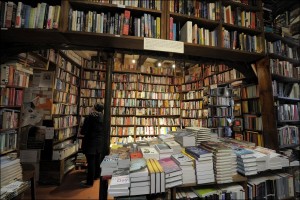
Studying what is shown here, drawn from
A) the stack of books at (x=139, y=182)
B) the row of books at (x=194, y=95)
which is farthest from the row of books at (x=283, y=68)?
the stack of books at (x=139, y=182)

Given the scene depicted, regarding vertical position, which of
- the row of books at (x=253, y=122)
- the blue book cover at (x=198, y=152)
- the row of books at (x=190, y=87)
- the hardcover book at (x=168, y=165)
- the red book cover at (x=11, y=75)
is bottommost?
the hardcover book at (x=168, y=165)

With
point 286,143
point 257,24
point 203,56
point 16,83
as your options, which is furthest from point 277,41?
point 16,83

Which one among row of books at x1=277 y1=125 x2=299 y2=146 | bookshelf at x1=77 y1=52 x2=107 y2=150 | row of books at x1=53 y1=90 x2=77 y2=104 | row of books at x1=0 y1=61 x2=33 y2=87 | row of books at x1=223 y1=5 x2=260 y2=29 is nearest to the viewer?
row of books at x1=0 y1=61 x2=33 y2=87

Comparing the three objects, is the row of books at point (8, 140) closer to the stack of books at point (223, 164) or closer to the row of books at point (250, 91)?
the stack of books at point (223, 164)

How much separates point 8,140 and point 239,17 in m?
3.16

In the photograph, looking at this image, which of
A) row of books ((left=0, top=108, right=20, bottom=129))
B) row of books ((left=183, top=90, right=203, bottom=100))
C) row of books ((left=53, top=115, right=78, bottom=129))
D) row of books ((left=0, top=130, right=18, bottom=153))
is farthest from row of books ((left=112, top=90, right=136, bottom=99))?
row of books ((left=0, top=130, right=18, bottom=153))

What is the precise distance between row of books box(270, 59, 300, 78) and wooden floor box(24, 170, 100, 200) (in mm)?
3399

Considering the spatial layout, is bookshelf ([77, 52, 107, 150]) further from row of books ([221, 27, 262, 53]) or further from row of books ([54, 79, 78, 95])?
row of books ([221, 27, 262, 53])

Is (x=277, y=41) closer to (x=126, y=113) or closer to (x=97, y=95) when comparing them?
(x=126, y=113)

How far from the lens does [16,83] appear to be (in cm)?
191

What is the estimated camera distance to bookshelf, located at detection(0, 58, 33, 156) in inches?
66.4

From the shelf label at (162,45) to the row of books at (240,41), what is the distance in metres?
0.57

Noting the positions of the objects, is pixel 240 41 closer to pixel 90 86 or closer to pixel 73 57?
pixel 73 57

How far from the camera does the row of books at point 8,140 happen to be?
1679 millimetres
